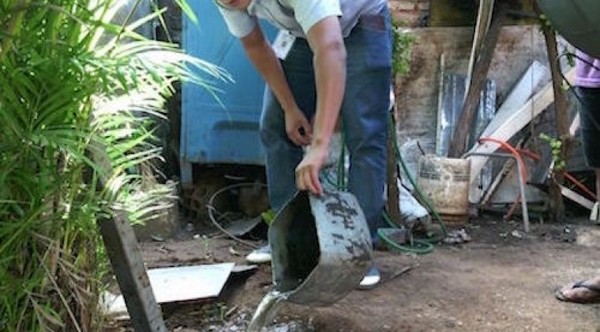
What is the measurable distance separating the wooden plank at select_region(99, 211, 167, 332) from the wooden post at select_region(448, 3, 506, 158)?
244 cm

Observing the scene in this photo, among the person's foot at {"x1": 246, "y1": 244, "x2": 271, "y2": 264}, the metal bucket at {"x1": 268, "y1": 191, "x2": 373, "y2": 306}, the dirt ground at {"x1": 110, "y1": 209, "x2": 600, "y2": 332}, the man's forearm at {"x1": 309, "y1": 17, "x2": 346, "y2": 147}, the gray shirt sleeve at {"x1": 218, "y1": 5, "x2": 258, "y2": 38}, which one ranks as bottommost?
the dirt ground at {"x1": 110, "y1": 209, "x2": 600, "y2": 332}

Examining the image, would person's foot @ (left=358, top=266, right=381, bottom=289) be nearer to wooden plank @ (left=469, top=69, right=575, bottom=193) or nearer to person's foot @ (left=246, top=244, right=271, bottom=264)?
person's foot @ (left=246, top=244, right=271, bottom=264)

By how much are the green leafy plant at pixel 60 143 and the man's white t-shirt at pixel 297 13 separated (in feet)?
1.43

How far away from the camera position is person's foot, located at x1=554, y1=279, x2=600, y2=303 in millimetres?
2170

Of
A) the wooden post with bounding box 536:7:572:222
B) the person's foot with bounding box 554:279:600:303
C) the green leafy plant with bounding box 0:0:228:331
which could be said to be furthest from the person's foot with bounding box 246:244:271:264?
the wooden post with bounding box 536:7:572:222

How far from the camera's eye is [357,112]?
6.83ft

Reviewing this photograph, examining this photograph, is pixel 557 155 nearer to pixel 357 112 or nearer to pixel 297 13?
pixel 357 112

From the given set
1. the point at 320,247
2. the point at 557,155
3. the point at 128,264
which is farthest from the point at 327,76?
the point at 557,155

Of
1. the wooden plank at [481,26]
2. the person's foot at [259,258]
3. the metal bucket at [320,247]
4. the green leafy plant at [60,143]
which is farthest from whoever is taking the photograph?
the wooden plank at [481,26]

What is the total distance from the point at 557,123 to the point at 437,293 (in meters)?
1.59

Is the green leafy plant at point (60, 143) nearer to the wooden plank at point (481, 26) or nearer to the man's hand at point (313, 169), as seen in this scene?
the man's hand at point (313, 169)

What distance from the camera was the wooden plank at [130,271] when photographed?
1.37 m

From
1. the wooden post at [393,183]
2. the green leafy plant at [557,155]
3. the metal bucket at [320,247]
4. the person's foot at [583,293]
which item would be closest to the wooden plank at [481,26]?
the green leafy plant at [557,155]

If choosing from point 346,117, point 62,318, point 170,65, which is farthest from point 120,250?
point 346,117
